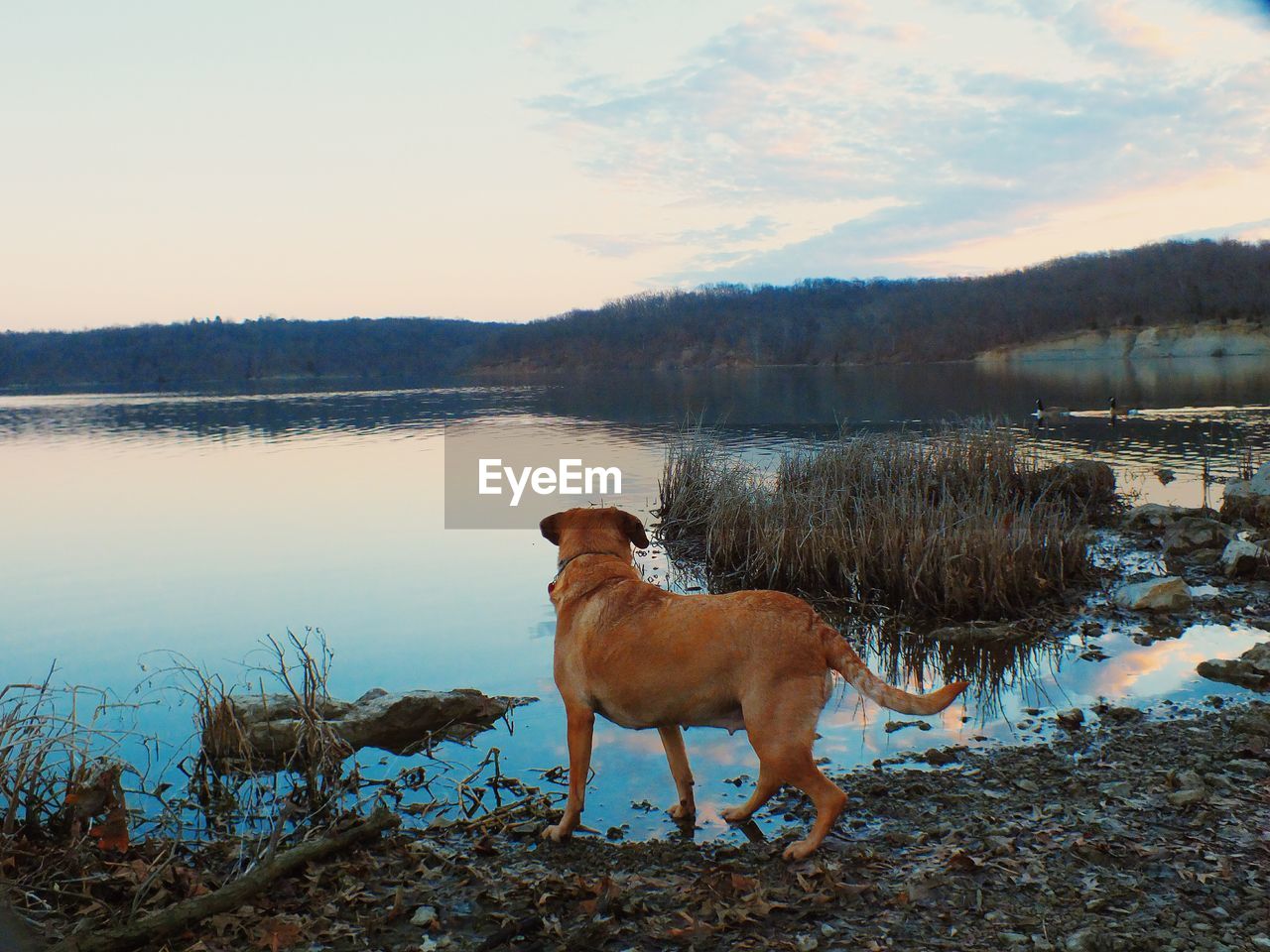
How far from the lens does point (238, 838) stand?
5.59 metres

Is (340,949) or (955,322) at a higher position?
(955,322)

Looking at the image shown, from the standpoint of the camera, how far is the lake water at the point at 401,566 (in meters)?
7.52

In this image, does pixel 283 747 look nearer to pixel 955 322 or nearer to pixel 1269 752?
pixel 1269 752

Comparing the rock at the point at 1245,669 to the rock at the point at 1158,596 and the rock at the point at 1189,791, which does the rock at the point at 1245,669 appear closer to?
the rock at the point at 1158,596

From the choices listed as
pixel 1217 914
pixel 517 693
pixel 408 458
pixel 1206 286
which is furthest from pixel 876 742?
pixel 1206 286

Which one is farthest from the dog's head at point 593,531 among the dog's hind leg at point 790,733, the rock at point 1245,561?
the rock at point 1245,561

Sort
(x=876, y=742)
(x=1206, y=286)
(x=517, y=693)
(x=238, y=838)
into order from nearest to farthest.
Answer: (x=238, y=838)
(x=876, y=742)
(x=517, y=693)
(x=1206, y=286)

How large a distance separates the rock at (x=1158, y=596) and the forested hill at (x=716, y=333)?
11083 cm

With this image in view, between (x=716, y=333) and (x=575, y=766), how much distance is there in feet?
490

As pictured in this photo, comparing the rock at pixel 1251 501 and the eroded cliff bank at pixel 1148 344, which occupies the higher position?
the eroded cliff bank at pixel 1148 344

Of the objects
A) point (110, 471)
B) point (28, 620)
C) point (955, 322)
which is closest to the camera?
point (28, 620)

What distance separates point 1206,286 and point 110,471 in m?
118

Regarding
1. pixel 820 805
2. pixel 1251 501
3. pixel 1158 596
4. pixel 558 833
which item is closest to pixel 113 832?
pixel 558 833

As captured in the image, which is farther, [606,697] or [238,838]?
[238,838]
